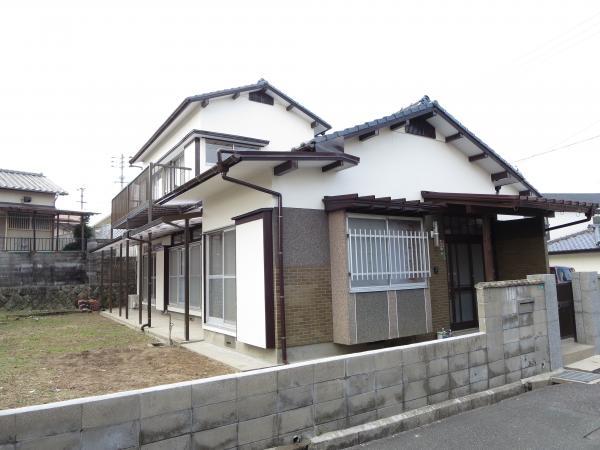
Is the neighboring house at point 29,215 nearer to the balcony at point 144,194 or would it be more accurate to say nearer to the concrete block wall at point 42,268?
the concrete block wall at point 42,268

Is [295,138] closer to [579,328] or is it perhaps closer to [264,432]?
[579,328]

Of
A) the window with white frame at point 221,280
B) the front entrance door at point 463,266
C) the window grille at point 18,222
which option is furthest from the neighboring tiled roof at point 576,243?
the window grille at point 18,222

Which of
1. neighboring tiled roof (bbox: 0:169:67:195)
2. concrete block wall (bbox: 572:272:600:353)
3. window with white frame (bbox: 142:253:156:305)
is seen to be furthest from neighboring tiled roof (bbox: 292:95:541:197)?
neighboring tiled roof (bbox: 0:169:67:195)

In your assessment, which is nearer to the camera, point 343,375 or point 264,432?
point 264,432

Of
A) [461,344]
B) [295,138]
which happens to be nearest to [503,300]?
[461,344]

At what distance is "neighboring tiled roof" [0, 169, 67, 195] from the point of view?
25.5 metres

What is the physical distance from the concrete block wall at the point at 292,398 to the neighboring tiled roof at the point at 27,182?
26.9m

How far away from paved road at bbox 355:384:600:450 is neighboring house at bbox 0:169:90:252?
2293cm

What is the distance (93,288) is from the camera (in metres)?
18.7

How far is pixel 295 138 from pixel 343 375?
40.2ft

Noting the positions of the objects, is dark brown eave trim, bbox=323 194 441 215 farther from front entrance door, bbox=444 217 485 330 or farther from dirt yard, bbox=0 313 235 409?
dirt yard, bbox=0 313 235 409

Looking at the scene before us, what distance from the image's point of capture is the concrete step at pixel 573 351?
7078 mm

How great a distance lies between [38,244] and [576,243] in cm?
2726

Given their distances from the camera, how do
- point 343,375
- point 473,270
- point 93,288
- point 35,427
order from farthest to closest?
point 93,288
point 473,270
point 343,375
point 35,427
